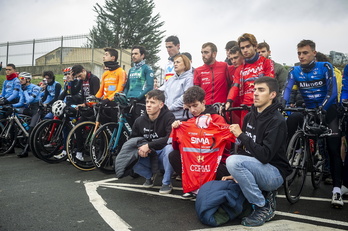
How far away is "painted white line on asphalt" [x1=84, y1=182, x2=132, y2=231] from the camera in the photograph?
126 inches

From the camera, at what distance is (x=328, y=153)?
4.34m

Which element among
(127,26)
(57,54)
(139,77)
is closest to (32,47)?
(57,54)

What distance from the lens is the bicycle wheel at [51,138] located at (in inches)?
249

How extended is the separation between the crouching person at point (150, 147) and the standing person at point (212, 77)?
0.99 m

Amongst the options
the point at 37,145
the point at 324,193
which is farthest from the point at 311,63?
the point at 37,145

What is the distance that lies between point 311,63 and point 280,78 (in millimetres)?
2104

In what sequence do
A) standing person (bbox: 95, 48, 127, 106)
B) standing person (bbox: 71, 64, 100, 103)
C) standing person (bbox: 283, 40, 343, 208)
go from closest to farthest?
standing person (bbox: 283, 40, 343, 208) → standing person (bbox: 95, 48, 127, 106) → standing person (bbox: 71, 64, 100, 103)

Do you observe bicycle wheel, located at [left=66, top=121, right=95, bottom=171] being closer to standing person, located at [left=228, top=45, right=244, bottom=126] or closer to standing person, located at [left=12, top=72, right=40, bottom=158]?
standing person, located at [left=228, top=45, right=244, bottom=126]

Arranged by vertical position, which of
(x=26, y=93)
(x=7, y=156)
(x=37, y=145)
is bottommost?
(x=7, y=156)

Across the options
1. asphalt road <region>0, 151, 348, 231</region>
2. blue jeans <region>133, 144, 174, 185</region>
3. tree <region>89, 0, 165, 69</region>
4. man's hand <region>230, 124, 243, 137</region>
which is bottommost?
asphalt road <region>0, 151, 348, 231</region>

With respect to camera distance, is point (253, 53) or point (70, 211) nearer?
point (70, 211)

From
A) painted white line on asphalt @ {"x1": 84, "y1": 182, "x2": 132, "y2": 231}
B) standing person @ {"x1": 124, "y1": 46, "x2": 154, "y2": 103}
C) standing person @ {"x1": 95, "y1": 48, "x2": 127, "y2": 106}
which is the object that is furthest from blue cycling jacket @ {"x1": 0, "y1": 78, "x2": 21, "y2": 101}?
painted white line on asphalt @ {"x1": 84, "y1": 182, "x2": 132, "y2": 231}

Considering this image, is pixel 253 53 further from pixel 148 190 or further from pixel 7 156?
pixel 7 156

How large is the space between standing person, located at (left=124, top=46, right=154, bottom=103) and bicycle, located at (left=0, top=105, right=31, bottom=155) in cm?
339
